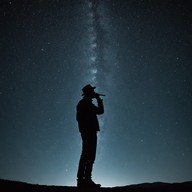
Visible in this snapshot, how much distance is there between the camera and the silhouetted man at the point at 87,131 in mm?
6418

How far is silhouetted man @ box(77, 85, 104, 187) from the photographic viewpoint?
253 inches

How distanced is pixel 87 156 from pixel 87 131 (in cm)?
63

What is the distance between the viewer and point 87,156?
21.3 ft

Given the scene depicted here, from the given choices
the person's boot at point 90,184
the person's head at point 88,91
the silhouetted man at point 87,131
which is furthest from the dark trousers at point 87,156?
the person's head at point 88,91

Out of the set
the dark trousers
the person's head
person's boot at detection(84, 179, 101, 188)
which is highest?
the person's head

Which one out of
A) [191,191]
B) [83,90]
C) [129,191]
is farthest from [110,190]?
[83,90]

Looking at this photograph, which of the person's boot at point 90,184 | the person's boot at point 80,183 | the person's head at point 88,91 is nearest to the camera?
the person's boot at point 90,184

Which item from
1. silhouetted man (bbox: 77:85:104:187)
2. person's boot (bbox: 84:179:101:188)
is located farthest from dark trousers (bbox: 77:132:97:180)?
person's boot (bbox: 84:179:101:188)

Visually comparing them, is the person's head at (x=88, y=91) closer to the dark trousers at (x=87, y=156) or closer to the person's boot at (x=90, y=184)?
the dark trousers at (x=87, y=156)

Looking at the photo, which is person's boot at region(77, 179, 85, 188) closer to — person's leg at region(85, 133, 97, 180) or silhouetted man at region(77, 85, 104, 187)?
silhouetted man at region(77, 85, 104, 187)

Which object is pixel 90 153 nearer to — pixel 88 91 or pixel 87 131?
pixel 87 131

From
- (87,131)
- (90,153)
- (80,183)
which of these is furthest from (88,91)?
(80,183)

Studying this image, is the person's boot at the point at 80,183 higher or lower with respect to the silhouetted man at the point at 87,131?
lower

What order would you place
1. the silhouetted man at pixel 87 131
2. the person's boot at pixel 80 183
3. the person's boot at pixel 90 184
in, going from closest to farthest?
the person's boot at pixel 90 184
the person's boot at pixel 80 183
the silhouetted man at pixel 87 131
